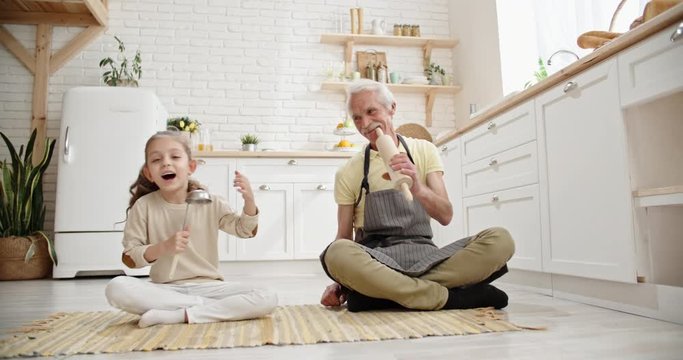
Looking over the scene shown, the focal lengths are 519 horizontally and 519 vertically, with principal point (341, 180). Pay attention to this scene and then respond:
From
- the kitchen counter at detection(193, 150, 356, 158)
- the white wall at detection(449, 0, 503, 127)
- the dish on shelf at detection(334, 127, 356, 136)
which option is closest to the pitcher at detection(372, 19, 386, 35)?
the white wall at detection(449, 0, 503, 127)

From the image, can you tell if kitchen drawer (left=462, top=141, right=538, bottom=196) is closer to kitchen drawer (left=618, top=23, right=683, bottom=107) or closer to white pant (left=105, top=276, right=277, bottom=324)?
kitchen drawer (left=618, top=23, right=683, bottom=107)

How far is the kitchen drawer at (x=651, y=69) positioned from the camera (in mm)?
1549

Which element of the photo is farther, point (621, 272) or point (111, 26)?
point (111, 26)

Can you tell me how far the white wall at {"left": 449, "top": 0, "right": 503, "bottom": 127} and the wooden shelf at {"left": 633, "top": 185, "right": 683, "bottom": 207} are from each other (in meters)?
2.57

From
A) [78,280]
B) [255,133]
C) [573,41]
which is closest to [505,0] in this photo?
[573,41]

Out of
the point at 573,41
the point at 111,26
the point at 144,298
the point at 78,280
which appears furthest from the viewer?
the point at 111,26

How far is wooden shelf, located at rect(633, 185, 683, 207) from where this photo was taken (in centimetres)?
152

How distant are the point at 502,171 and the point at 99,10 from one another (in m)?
3.76

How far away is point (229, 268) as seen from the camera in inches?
165

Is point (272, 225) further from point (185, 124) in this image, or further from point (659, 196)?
point (659, 196)

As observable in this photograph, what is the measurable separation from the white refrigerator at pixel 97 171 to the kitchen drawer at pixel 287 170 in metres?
0.85

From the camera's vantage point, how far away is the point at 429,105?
16.8ft

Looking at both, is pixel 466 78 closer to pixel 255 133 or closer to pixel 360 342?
pixel 255 133

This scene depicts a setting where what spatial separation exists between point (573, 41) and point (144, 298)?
316cm
